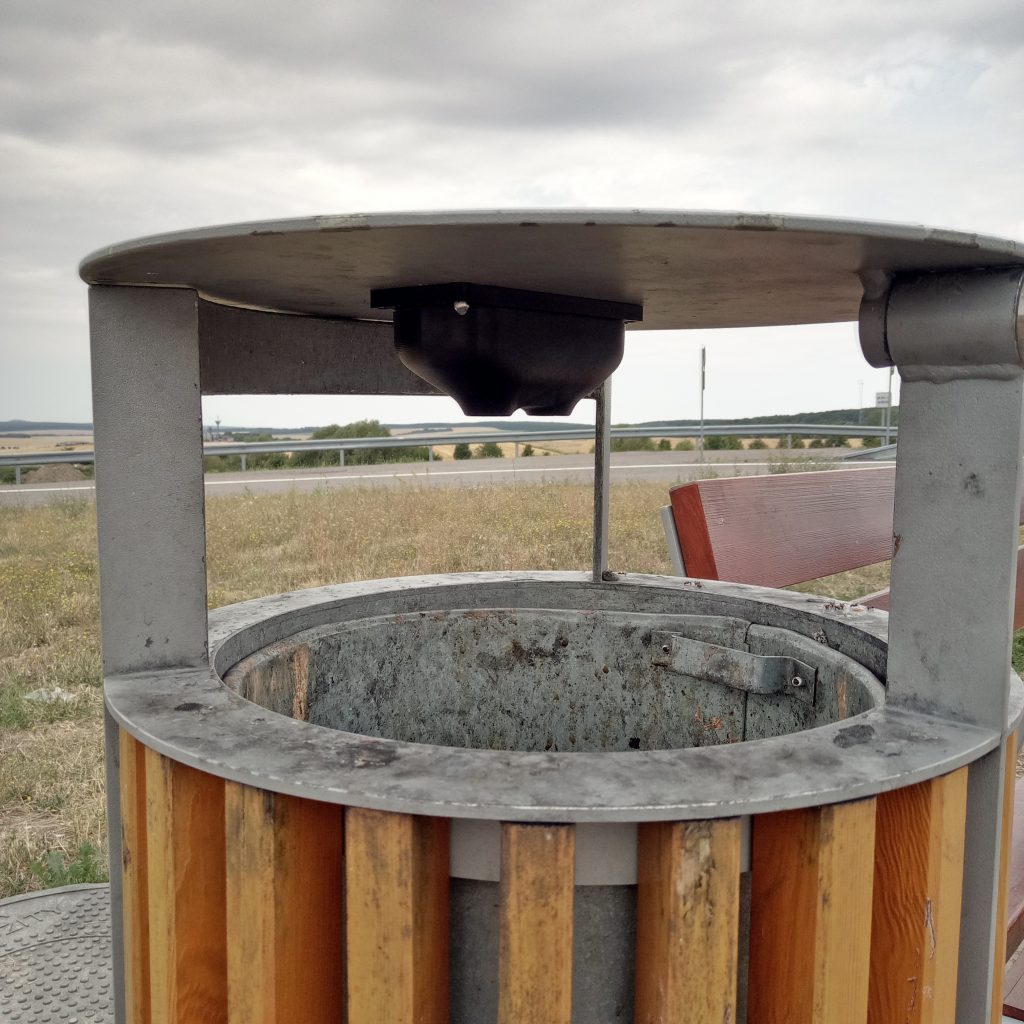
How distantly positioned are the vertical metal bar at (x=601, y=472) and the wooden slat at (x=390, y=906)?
114 cm

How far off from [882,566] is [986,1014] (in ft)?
23.9

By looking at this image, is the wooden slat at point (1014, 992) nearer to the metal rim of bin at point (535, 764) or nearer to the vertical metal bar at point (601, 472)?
the metal rim of bin at point (535, 764)

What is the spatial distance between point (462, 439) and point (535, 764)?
60.5ft

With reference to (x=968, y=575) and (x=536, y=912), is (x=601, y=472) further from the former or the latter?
(x=536, y=912)

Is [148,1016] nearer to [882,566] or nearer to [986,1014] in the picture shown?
[986,1014]

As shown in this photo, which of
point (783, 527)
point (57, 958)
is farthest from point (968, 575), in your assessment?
point (57, 958)

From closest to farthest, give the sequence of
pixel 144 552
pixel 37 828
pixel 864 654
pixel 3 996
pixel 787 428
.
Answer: pixel 144 552, pixel 864 654, pixel 3 996, pixel 37 828, pixel 787 428

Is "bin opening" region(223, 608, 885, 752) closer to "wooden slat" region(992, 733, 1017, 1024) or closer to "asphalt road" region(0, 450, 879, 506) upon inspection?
"wooden slat" region(992, 733, 1017, 1024)

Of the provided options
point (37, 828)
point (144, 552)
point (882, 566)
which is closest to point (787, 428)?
point (882, 566)

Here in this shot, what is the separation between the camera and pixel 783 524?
9.29ft

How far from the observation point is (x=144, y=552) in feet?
5.15

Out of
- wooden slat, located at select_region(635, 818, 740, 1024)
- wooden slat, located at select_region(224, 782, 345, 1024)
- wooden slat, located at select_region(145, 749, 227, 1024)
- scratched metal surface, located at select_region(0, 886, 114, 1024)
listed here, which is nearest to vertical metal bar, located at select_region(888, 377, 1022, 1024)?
wooden slat, located at select_region(635, 818, 740, 1024)

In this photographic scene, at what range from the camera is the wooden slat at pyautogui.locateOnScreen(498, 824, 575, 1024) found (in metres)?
1.07

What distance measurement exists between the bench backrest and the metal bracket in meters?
0.51
